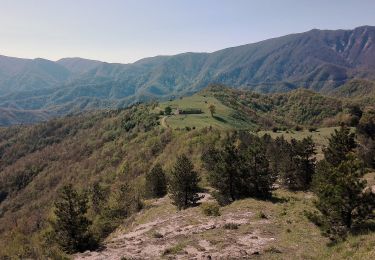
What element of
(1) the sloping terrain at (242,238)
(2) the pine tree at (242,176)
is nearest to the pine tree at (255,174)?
(2) the pine tree at (242,176)

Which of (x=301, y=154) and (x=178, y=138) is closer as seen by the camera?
(x=301, y=154)

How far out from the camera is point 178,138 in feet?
467

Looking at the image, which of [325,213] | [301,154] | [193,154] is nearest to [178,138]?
[193,154]

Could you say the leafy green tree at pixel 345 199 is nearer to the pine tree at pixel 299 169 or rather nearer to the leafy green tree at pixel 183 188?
the leafy green tree at pixel 183 188

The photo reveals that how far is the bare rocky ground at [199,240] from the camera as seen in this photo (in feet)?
99.8

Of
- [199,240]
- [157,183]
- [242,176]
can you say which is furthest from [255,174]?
[157,183]

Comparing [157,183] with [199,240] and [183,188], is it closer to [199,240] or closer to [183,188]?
[183,188]

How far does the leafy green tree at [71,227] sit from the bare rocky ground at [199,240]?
2951mm

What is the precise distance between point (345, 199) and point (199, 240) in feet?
46.1

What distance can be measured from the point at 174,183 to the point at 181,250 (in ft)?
87.3

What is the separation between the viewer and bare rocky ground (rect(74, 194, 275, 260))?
3042 centimetres

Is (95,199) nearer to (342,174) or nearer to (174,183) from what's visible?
(174,183)

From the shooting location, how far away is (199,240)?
34406mm

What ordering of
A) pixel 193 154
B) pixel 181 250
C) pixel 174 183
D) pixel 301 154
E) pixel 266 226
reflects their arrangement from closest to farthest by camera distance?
pixel 181 250
pixel 266 226
pixel 174 183
pixel 301 154
pixel 193 154
